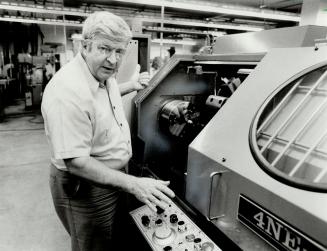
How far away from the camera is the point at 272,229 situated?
26.9 inches

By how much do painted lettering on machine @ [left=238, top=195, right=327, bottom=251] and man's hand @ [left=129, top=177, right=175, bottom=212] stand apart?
301 mm

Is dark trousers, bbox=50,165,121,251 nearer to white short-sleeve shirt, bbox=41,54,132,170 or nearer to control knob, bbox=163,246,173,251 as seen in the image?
white short-sleeve shirt, bbox=41,54,132,170

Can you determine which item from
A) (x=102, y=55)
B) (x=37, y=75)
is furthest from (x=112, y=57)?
(x=37, y=75)

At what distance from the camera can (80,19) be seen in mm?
9617

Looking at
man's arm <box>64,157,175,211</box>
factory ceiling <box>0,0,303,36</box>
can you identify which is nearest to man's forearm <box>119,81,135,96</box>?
man's arm <box>64,157,175,211</box>

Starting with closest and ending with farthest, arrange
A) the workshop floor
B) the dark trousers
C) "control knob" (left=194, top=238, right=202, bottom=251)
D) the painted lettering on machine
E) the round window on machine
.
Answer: the painted lettering on machine
the round window on machine
"control knob" (left=194, top=238, right=202, bottom=251)
the dark trousers
the workshop floor

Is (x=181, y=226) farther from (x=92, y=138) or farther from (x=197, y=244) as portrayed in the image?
(x=92, y=138)

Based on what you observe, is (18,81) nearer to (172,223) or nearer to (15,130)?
(15,130)

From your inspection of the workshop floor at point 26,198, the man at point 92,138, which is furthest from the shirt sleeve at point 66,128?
the workshop floor at point 26,198

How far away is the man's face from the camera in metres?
1.12

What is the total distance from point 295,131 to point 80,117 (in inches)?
30.7

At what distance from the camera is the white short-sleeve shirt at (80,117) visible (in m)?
1.07

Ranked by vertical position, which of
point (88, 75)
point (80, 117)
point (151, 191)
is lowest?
point (151, 191)

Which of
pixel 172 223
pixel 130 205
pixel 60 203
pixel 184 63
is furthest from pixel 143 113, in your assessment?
pixel 172 223
